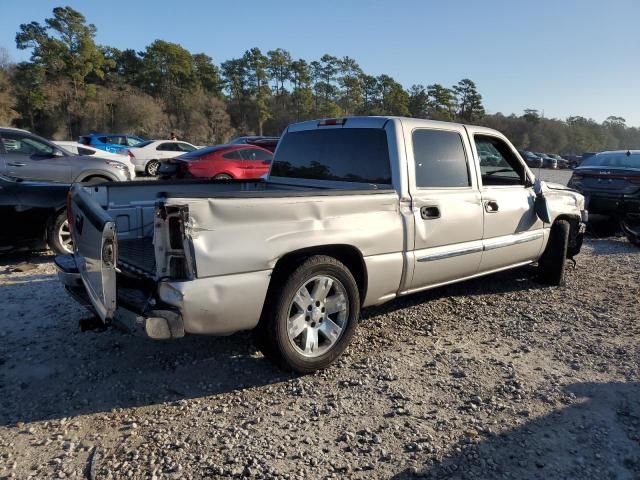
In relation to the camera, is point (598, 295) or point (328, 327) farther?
point (598, 295)

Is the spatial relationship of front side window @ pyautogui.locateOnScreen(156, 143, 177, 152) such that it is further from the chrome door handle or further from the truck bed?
the chrome door handle

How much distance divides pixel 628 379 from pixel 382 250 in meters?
2.02

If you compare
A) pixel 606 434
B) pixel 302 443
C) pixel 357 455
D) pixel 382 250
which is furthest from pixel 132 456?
pixel 606 434

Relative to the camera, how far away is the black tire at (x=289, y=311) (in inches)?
130

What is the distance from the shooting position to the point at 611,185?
30.0ft

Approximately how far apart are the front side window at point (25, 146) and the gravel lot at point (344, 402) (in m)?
5.71

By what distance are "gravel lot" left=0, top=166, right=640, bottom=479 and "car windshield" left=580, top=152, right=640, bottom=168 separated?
5947mm

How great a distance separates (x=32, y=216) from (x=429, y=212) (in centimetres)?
478

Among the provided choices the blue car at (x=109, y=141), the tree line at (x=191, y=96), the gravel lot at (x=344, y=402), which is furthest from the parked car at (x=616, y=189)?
the tree line at (x=191, y=96)

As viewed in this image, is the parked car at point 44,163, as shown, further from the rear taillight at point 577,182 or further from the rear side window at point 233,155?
the rear taillight at point 577,182

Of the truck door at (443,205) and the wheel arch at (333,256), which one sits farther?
the truck door at (443,205)

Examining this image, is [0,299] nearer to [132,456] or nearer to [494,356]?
[132,456]

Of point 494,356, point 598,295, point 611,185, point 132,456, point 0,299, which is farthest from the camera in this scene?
point 611,185

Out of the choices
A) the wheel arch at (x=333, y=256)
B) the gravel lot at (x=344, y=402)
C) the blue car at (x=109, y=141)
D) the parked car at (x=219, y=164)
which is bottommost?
the gravel lot at (x=344, y=402)
